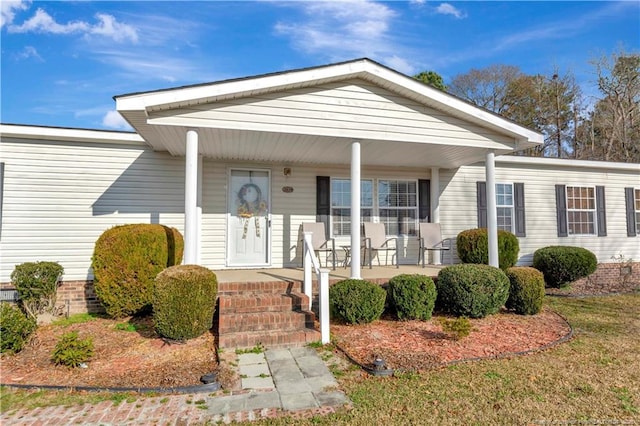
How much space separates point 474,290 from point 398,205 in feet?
11.2

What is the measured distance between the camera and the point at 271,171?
7.75 metres

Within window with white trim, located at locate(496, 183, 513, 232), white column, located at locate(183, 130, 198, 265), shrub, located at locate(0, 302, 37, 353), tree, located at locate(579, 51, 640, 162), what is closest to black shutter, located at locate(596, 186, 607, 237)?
window with white trim, located at locate(496, 183, 513, 232)

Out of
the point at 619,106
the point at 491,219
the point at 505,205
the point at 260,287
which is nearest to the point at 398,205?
the point at 491,219

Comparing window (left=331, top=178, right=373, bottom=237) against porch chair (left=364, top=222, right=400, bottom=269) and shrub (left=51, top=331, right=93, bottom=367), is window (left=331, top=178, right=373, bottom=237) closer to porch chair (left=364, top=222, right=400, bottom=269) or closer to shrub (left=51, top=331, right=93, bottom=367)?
porch chair (left=364, top=222, right=400, bottom=269)

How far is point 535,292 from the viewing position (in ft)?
19.5

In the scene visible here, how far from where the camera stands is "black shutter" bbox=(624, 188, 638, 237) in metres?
10.1

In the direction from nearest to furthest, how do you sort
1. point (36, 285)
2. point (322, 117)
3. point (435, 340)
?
point (435, 340), point (322, 117), point (36, 285)

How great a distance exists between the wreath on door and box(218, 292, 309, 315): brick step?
2.55 m

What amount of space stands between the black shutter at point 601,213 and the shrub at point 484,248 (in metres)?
3.74

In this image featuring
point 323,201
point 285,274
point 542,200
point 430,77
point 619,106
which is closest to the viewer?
point 285,274

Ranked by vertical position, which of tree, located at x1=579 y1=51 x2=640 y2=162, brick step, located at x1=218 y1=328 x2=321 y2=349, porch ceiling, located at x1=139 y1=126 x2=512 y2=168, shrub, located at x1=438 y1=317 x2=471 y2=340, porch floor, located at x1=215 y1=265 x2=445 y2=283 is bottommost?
brick step, located at x1=218 y1=328 x2=321 y2=349

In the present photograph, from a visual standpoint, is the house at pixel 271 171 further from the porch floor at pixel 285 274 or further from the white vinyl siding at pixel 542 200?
the porch floor at pixel 285 274

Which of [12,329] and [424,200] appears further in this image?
[424,200]

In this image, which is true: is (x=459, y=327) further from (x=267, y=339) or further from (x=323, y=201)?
(x=323, y=201)
